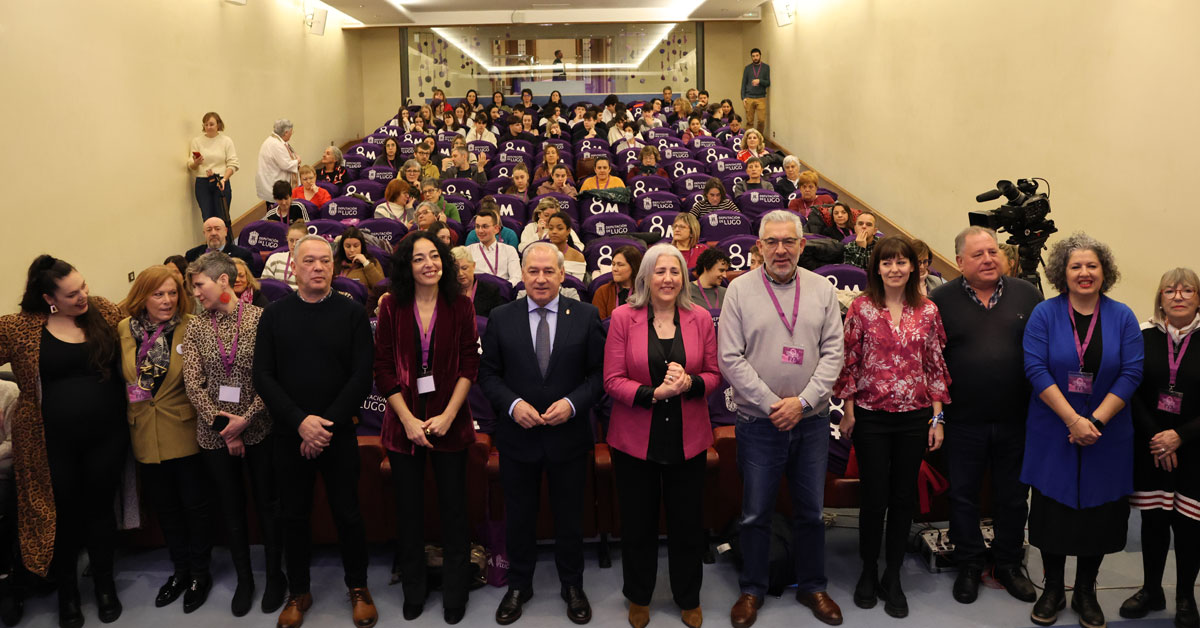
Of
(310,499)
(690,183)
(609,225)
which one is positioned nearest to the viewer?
(310,499)

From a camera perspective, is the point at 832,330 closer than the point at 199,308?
Yes

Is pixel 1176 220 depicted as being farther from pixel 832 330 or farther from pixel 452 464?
pixel 452 464

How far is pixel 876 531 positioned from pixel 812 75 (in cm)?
1005

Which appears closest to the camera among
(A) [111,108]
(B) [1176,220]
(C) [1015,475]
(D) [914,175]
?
(C) [1015,475]

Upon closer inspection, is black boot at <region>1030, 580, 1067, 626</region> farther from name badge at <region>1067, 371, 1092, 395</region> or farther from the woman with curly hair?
name badge at <region>1067, 371, 1092, 395</region>

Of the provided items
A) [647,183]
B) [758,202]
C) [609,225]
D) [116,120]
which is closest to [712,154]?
[647,183]

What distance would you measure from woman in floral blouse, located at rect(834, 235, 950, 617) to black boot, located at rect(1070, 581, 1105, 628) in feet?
2.00

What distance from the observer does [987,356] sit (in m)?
3.17

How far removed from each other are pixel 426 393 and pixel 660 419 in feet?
2.76

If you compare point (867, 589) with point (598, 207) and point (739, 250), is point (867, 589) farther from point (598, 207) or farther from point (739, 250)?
point (598, 207)

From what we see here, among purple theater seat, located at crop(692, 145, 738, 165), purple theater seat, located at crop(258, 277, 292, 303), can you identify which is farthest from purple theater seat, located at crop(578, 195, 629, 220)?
purple theater seat, located at crop(258, 277, 292, 303)

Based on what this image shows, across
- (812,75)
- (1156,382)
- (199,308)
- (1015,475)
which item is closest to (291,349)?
(199,308)

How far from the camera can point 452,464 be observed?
3.17 m

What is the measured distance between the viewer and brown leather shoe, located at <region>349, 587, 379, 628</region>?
10.4ft
